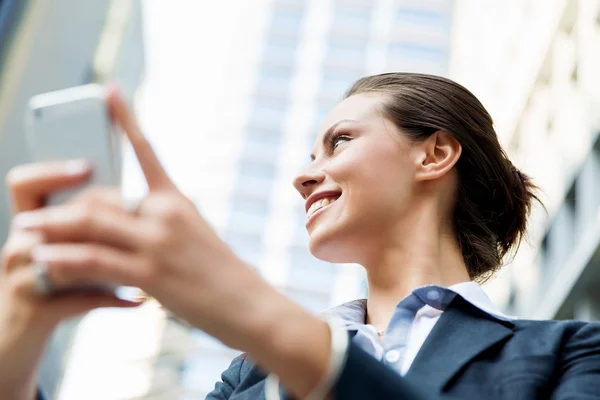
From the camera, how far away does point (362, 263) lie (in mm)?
1808

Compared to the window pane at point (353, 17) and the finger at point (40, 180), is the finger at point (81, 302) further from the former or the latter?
the window pane at point (353, 17)

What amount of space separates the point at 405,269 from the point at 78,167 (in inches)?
42.8

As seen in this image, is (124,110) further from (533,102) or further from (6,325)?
(533,102)

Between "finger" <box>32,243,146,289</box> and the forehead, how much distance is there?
1223 mm

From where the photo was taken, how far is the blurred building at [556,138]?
10.1 m

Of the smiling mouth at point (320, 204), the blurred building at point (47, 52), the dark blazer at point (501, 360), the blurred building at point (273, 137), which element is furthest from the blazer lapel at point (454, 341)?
the blurred building at point (273, 137)

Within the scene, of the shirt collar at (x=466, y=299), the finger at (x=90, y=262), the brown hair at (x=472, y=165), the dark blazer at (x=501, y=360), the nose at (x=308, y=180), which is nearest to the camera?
the finger at (x=90, y=262)

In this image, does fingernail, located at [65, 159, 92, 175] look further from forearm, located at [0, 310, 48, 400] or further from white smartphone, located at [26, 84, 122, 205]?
forearm, located at [0, 310, 48, 400]

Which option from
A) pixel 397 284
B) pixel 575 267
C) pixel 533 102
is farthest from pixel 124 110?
pixel 533 102

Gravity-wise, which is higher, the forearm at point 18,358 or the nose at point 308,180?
the forearm at point 18,358

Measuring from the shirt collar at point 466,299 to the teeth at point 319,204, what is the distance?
222mm

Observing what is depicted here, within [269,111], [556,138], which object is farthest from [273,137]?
[556,138]

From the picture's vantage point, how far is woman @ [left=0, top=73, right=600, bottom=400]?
76cm

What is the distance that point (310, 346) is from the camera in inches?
31.1
